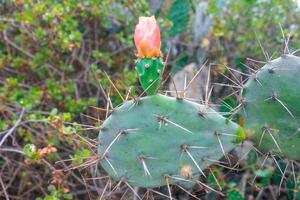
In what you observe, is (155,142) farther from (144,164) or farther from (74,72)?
(74,72)

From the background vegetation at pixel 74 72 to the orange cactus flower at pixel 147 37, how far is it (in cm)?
67

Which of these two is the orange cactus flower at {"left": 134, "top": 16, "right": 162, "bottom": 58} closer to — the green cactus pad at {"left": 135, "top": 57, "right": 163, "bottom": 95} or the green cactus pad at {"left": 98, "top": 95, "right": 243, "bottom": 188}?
the green cactus pad at {"left": 135, "top": 57, "right": 163, "bottom": 95}

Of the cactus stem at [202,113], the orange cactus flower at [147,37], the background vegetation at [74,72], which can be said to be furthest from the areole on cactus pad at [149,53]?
the background vegetation at [74,72]

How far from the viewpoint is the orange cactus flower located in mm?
1464

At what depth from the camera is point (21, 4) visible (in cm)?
288

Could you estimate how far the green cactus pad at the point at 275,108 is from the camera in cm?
171

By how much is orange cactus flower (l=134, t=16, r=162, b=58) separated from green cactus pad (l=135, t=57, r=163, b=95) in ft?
0.06

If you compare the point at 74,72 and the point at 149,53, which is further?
the point at 74,72

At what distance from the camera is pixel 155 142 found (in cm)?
152

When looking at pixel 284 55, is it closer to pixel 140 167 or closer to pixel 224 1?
pixel 140 167

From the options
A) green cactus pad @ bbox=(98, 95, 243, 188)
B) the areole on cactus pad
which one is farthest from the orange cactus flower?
green cactus pad @ bbox=(98, 95, 243, 188)

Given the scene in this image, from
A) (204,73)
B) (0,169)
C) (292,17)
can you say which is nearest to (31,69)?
(0,169)

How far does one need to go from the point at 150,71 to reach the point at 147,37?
10cm

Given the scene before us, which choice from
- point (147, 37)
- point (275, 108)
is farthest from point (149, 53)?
point (275, 108)
